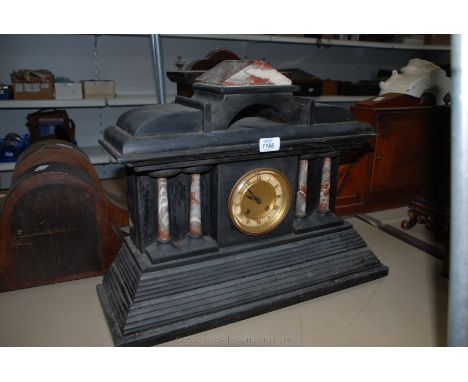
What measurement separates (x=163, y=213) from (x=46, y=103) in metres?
1.91

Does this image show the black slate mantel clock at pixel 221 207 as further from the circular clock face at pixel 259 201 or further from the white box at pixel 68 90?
the white box at pixel 68 90

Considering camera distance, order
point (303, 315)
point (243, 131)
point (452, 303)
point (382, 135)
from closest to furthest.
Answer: point (452, 303) → point (243, 131) → point (303, 315) → point (382, 135)

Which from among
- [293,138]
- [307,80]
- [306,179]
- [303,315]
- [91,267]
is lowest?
[303,315]

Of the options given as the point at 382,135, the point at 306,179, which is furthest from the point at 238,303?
the point at 382,135

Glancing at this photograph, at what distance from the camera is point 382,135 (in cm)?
264

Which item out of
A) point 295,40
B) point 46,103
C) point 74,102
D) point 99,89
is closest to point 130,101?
point 99,89

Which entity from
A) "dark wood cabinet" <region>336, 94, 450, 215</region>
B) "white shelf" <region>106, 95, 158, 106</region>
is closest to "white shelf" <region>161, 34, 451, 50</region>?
"white shelf" <region>106, 95, 158, 106</region>

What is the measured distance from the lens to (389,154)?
2709mm

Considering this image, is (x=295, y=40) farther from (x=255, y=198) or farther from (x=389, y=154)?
(x=255, y=198)

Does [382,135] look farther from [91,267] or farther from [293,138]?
[91,267]

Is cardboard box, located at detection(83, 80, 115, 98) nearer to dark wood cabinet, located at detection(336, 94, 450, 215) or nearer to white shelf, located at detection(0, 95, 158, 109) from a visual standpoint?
white shelf, located at detection(0, 95, 158, 109)

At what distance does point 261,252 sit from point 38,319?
92 centimetres

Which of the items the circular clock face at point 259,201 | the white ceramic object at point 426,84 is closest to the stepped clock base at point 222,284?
the circular clock face at point 259,201

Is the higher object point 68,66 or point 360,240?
point 68,66
